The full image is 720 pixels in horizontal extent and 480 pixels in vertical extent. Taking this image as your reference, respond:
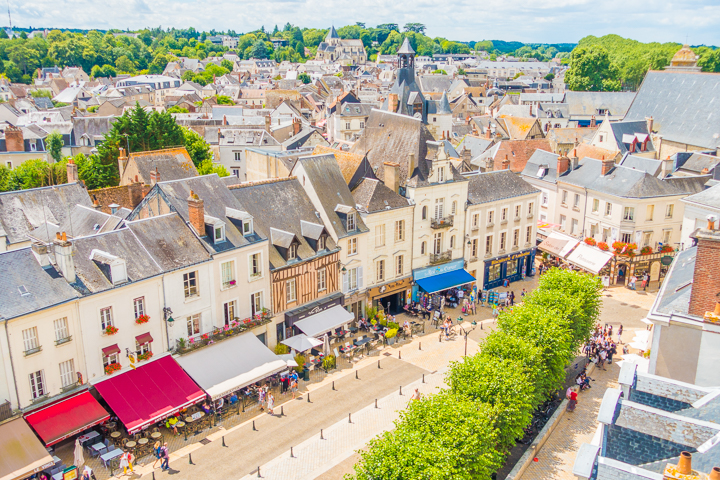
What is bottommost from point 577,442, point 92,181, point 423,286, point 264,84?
point 577,442

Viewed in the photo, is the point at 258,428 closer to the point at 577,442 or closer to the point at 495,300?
the point at 577,442

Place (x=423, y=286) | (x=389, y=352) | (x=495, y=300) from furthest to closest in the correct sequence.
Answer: (x=495, y=300) → (x=423, y=286) → (x=389, y=352)

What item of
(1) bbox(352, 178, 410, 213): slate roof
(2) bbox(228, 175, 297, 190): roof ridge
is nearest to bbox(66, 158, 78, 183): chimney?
(2) bbox(228, 175, 297, 190): roof ridge

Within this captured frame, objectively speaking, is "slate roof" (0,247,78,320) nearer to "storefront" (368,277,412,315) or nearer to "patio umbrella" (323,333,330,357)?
"patio umbrella" (323,333,330,357)

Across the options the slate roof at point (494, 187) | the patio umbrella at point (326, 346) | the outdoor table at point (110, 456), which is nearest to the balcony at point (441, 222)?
the slate roof at point (494, 187)

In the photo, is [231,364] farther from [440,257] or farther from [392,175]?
[440,257]

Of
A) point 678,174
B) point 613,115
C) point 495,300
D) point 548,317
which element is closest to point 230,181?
point 495,300
